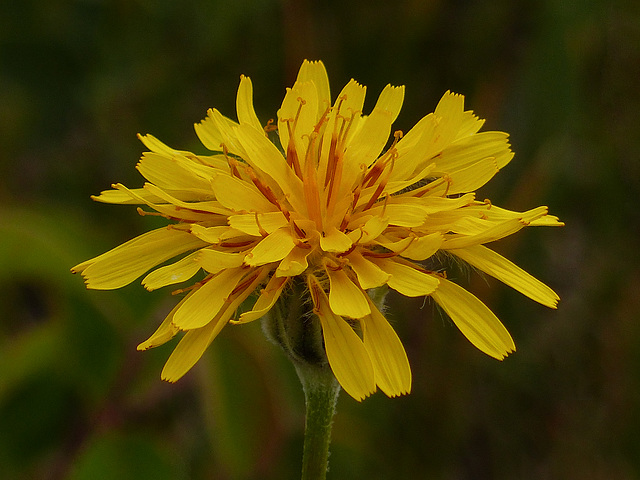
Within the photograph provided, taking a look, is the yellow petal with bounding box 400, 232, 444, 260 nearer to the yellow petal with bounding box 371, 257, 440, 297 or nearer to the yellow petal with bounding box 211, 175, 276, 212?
the yellow petal with bounding box 371, 257, 440, 297

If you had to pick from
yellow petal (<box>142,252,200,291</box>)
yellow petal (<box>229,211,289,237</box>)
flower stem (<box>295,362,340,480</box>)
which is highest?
yellow petal (<box>229,211,289,237</box>)

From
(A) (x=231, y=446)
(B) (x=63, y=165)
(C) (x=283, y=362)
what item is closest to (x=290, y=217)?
(A) (x=231, y=446)

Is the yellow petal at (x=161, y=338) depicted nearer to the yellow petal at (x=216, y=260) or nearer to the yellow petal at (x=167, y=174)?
the yellow petal at (x=216, y=260)

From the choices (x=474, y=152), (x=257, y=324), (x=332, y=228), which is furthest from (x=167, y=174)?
(x=257, y=324)

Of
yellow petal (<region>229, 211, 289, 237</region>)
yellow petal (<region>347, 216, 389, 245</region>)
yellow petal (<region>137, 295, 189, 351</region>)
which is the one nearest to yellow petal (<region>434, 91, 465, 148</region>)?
yellow petal (<region>347, 216, 389, 245</region>)

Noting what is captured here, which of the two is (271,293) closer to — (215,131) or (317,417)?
(317,417)

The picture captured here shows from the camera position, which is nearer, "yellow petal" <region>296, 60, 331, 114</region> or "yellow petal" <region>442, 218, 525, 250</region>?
"yellow petal" <region>442, 218, 525, 250</region>
